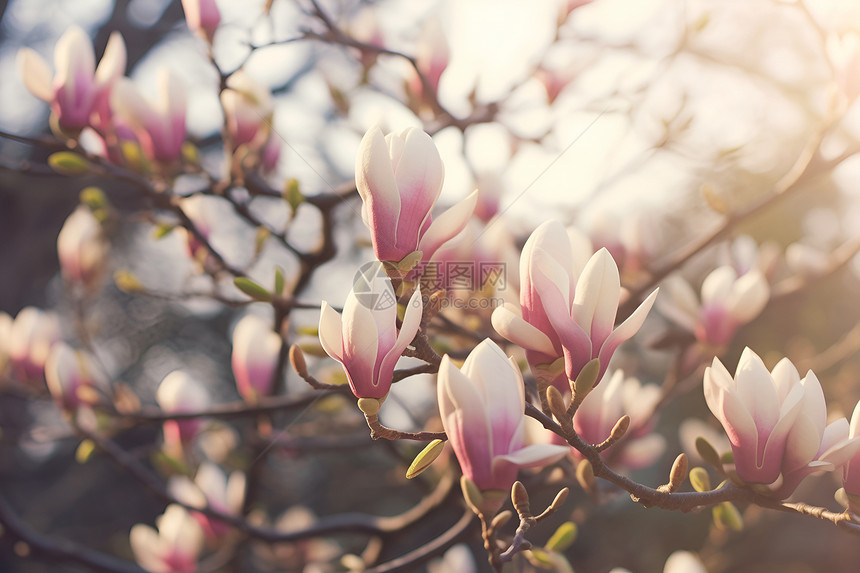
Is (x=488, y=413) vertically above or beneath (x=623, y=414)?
above

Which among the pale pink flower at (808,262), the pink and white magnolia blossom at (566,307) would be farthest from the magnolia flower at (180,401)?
the pale pink flower at (808,262)

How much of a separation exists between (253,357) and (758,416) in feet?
2.67

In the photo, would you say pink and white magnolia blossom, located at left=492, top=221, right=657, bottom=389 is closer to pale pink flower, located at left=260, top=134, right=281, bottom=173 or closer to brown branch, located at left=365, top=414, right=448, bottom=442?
brown branch, located at left=365, top=414, right=448, bottom=442

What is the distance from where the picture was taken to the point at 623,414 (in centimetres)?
89

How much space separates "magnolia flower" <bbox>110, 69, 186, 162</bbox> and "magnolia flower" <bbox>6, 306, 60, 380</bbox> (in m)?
0.57

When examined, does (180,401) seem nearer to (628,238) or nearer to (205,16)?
(205,16)

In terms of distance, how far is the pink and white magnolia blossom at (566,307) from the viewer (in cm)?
46

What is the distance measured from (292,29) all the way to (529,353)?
92cm

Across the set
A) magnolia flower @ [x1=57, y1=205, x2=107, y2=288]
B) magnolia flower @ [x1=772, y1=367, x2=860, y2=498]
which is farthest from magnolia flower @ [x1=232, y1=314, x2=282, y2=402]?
magnolia flower @ [x1=772, y1=367, x2=860, y2=498]

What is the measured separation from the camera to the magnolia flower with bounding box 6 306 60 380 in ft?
4.10

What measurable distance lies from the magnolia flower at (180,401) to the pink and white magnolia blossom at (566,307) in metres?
0.88

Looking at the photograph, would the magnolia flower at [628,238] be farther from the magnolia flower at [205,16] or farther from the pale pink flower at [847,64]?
Result: the magnolia flower at [205,16]

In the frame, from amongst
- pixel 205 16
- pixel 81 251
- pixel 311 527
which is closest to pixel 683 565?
pixel 311 527

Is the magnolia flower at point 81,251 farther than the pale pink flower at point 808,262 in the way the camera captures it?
Yes
